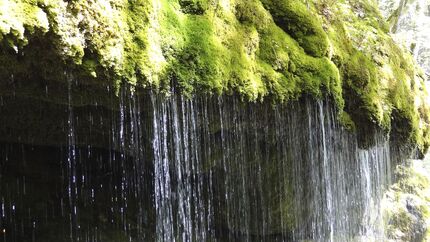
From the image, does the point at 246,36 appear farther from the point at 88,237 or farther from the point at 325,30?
the point at 88,237

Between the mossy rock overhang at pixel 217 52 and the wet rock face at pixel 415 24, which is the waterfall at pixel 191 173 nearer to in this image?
the mossy rock overhang at pixel 217 52

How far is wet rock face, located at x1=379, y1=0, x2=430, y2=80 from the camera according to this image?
19453 mm

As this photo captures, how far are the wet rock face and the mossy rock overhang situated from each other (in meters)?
13.1

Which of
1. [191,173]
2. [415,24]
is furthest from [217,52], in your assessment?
[415,24]

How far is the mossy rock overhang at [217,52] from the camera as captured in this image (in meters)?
3.35

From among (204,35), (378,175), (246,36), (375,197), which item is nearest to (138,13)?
(204,35)

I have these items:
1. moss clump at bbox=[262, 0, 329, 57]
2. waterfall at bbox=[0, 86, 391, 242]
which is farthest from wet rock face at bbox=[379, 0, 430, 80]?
moss clump at bbox=[262, 0, 329, 57]

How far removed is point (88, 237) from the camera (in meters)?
6.30

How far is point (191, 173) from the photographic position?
264 inches

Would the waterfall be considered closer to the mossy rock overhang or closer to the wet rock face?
the mossy rock overhang

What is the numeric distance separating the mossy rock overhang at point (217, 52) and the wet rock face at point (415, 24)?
1309 cm

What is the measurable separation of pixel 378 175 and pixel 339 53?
3147 mm

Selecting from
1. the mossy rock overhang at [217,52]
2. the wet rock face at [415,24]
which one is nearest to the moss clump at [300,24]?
the mossy rock overhang at [217,52]

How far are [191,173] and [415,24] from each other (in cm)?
1743
